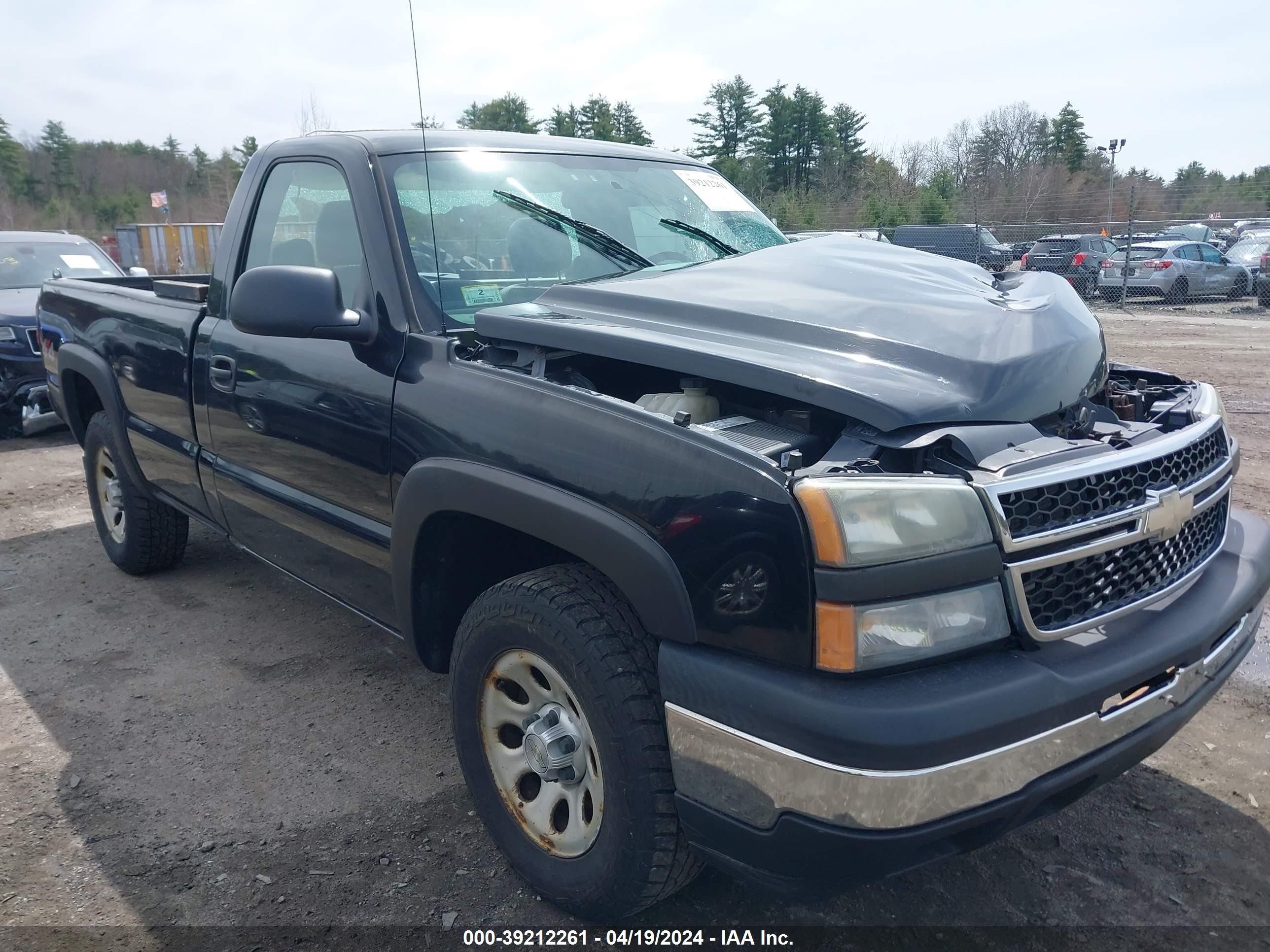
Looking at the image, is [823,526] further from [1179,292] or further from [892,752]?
[1179,292]

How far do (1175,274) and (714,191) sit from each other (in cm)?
1808

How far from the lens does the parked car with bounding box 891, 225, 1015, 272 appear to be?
19.1 meters

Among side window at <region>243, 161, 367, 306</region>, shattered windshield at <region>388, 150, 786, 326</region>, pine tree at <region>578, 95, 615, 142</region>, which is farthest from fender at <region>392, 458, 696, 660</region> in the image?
pine tree at <region>578, 95, 615, 142</region>

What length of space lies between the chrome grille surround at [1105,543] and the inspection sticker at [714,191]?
1.97m

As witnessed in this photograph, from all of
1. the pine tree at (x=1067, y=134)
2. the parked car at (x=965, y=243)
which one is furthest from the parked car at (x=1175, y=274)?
the pine tree at (x=1067, y=134)

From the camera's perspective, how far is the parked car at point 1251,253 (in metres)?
19.0

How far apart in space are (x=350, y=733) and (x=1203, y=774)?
2.71 meters

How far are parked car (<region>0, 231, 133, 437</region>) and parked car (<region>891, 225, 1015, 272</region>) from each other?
14061 mm

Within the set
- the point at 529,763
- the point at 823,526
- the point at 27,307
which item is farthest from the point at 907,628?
the point at 27,307

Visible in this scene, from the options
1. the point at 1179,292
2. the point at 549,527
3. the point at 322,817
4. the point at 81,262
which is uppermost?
the point at 81,262

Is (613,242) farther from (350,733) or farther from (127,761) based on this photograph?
(127,761)

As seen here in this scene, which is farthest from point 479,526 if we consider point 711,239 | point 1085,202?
point 1085,202

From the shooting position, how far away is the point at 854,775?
1687 millimetres

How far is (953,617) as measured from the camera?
5.95 feet
